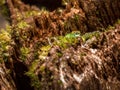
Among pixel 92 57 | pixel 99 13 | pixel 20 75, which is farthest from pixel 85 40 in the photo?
pixel 99 13

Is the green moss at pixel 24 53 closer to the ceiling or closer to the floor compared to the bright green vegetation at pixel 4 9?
closer to the floor

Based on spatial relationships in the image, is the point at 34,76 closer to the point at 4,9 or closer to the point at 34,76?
→ the point at 34,76

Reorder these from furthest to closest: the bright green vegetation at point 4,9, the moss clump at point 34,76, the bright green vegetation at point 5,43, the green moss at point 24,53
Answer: the bright green vegetation at point 4,9 → the green moss at point 24,53 → the bright green vegetation at point 5,43 → the moss clump at point 34,76

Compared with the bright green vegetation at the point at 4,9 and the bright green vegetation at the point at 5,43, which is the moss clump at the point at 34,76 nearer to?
the bright green vegetation at the point at 5,43

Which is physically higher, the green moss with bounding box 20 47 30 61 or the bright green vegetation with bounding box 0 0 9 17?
the bright green vegetation with bounding box 0 0 9 17

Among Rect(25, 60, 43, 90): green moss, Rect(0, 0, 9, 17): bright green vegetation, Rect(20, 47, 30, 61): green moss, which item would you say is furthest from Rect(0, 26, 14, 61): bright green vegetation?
Rect(0, 0, 9, 17): bright green vegetation

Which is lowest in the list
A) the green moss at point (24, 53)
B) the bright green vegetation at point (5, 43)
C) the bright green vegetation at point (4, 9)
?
the green moss at point (24, 53)

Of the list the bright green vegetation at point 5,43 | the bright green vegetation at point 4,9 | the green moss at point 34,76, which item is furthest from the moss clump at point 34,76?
the bright green vegetation at point 4,9

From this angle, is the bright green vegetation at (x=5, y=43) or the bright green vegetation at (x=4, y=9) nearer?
the bright green vegetation at (x=5, y=43)

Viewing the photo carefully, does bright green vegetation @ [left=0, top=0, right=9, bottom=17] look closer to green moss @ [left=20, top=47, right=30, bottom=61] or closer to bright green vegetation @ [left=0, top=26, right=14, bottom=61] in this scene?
bright green vegetation @ [left=0, top=26, right=14, bottom=61]

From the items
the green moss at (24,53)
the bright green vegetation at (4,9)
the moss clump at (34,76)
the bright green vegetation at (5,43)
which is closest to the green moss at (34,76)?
the moss clump at (34,76)

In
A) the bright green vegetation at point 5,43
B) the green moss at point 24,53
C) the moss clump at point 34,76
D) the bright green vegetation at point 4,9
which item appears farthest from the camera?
the bright green vegetation at point 4,9
